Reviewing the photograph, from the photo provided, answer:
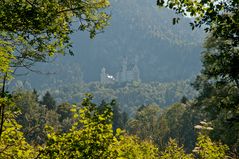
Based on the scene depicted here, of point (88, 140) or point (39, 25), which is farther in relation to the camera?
point (39, 25)

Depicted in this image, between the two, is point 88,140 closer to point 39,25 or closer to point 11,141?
point 11,141

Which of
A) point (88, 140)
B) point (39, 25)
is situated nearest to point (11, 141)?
point (88, 140)

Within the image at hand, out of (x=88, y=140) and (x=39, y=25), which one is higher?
(x=39, y=25)

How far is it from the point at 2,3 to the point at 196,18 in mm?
4605

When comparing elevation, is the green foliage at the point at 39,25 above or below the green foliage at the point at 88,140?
above

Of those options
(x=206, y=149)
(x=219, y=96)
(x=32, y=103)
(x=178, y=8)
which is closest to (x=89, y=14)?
(x=178, y=8)

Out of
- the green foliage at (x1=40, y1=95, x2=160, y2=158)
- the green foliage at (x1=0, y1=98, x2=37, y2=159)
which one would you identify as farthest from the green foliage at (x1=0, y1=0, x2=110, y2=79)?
the green foliage at (x1=40, y1=95, x2=160, y2=158)

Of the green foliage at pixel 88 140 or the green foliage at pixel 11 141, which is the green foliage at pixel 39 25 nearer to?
the green foliage at pixel 11 141

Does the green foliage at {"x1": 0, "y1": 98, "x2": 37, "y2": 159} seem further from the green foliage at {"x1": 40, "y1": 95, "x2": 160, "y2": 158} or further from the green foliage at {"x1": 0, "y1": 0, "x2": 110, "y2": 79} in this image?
the green foliage at {"x1": 0, "y1": 0, "x2": 110, "y2": 79}

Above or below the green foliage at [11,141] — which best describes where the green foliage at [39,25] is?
above

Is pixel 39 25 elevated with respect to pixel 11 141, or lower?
elevated

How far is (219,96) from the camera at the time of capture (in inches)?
1288

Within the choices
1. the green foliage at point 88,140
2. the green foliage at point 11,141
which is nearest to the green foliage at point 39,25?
the green foliage at point 11,141

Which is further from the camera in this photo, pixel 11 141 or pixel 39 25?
pixel 39 25
